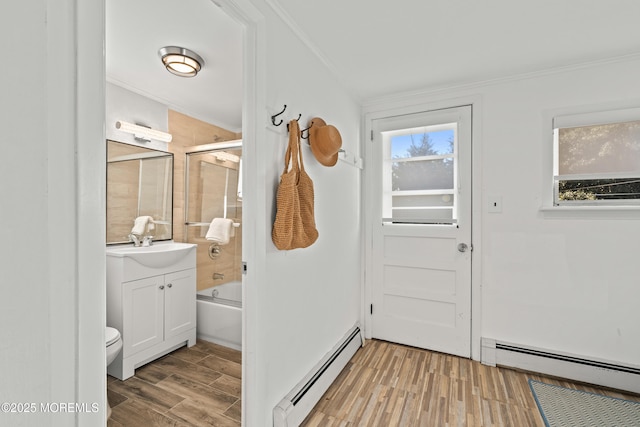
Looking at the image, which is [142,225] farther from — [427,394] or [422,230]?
[427,394]

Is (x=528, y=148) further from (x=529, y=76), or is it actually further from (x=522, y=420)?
(x=522, y=420)

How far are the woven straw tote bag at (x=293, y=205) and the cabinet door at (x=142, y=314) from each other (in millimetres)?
1302

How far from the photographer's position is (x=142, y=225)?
8.32 ft

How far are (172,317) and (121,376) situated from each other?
48cm

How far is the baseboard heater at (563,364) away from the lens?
1958 mm

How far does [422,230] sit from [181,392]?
6.91 feet

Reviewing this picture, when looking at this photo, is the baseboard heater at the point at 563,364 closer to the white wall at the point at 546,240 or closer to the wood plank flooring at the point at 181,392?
the white wall at the point at 546,240

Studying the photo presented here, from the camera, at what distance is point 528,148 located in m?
2.19

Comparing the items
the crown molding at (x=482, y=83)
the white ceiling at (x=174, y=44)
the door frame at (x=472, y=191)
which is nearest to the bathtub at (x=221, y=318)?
the door frame at (x=472, y=191)

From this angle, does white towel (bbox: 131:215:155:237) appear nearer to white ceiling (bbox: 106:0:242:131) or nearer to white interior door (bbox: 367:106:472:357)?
white ceiling (bbox: 106:0:242:131)

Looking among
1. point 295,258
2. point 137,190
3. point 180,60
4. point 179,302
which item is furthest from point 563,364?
point 137,190

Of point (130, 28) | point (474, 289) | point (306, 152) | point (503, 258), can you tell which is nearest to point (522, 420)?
point (474, 289)

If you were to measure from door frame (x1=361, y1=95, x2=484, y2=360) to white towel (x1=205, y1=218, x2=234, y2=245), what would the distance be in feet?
4.26

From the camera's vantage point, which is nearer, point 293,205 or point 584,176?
point 293,205
